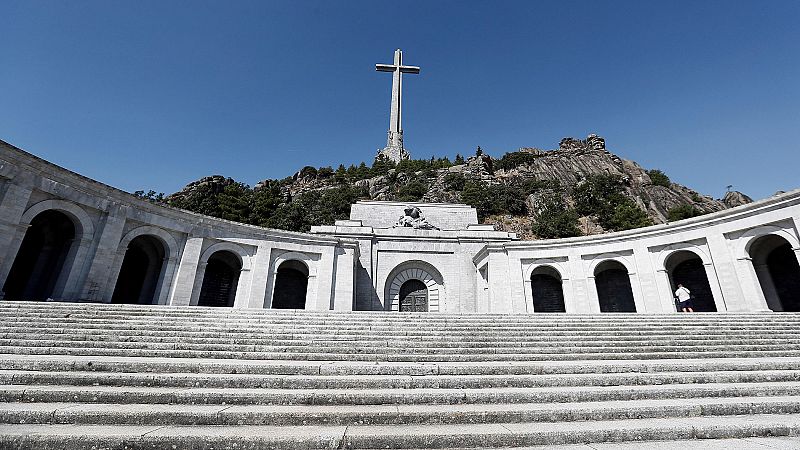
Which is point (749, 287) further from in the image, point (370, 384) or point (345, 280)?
point (345, 280)

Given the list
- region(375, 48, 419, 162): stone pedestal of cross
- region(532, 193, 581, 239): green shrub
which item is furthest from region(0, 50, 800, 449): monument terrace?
region(375, 48, 419, 162): stone pedestal of cross

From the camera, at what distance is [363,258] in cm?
2186

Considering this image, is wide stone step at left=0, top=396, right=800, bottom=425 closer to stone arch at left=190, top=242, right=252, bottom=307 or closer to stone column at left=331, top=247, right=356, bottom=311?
stone arch at left=190, top=242, right=252, bottom=307

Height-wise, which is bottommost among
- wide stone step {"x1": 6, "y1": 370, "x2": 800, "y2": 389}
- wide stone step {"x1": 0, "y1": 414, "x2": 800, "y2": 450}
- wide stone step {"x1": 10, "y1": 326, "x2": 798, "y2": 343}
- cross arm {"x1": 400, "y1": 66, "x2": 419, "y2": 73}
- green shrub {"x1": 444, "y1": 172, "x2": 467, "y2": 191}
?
wide stone step {"x1": 0, "y1": 414, "x2": 800, "y2": 450}

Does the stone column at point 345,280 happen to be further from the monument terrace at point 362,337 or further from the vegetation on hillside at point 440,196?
the vegetation on hillside at point 440,196

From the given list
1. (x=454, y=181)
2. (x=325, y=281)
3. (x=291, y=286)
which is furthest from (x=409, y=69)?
(x=325, y=281)

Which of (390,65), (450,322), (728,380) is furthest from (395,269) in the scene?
(390,65)

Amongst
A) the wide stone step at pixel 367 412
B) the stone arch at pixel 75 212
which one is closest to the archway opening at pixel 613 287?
the wide stone step at pixel 367 412

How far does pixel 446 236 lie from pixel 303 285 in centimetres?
955

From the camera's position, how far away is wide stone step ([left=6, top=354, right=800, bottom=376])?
18.2 feet

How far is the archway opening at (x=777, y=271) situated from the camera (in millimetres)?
16000

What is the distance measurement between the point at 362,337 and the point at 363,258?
45.0ft

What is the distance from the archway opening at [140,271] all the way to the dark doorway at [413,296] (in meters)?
13.1

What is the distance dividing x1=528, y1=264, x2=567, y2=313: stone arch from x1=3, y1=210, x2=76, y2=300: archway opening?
2336 cm
